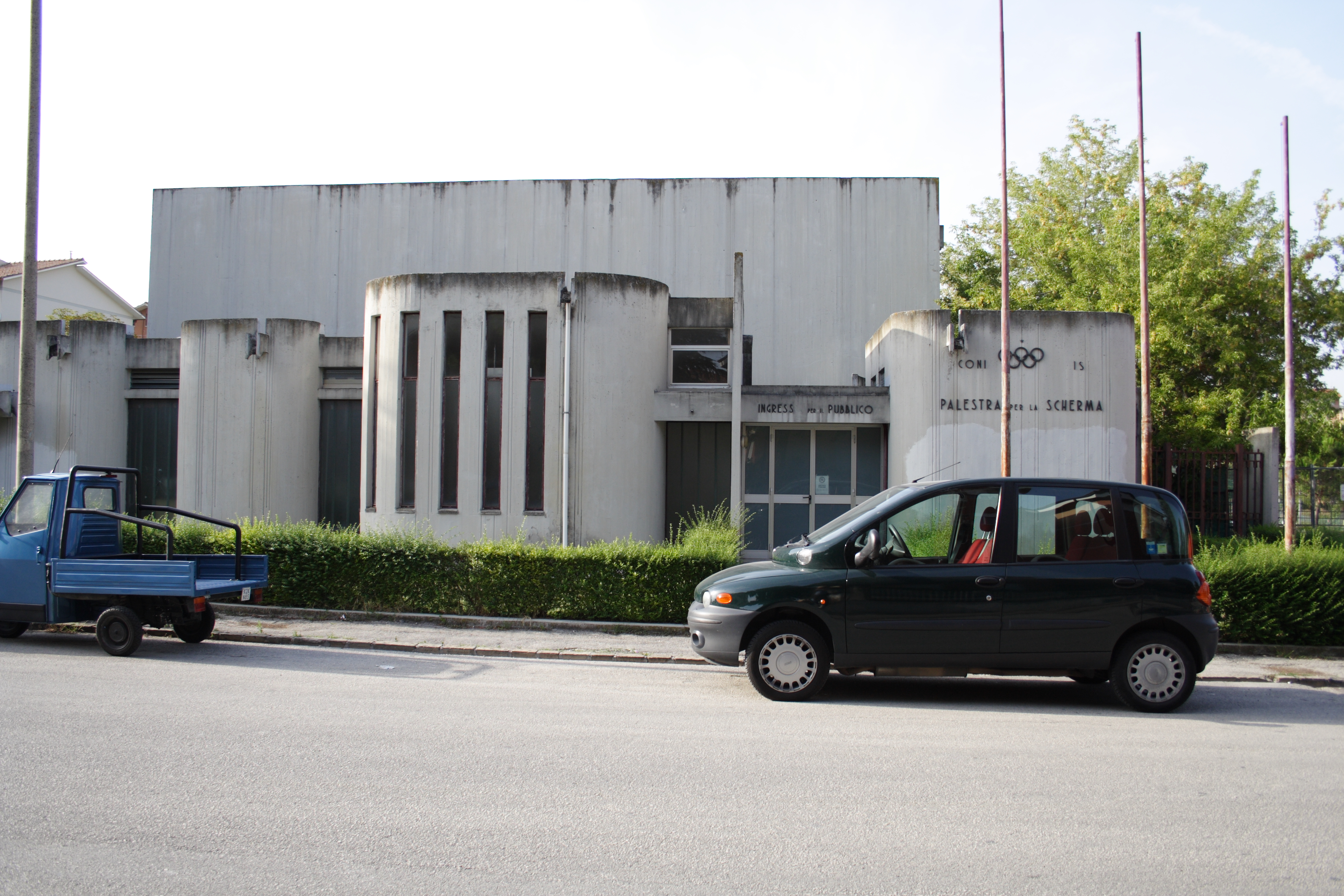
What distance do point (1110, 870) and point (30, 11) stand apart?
15.8m

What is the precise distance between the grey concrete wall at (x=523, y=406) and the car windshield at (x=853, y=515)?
23.9 ft

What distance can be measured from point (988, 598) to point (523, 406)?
962 cm

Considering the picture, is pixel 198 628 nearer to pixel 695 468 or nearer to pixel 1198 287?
pixel 695 468

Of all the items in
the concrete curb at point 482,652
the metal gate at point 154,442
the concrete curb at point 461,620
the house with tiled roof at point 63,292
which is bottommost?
the concrete curb at point 482,652

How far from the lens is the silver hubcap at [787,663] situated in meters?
8.03

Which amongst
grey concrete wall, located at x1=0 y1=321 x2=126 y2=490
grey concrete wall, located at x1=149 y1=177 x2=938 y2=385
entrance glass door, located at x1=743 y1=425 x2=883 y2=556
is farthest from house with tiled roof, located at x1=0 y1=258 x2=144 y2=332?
entrance glass door, located at x1=743 y1=425 x2=883 y2=556

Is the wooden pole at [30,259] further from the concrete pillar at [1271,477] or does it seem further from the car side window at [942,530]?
the concrete pillar at [1271,477]

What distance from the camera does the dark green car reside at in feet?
25.9

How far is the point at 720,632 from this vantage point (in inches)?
318

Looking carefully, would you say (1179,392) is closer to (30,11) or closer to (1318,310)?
(1318,310)

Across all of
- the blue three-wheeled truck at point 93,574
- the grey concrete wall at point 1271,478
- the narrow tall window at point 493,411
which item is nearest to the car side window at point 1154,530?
the blue three-wheeled truck at point 93,574

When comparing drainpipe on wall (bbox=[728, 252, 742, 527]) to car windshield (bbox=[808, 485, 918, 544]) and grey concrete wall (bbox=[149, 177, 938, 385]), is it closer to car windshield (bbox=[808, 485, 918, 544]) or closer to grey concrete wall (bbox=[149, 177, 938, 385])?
car windshield (bbox=[808, 485, 918, 544])

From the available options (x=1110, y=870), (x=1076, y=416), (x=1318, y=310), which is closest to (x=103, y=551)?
(x=1110, y=870)

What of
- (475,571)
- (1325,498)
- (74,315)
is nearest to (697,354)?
(475,571)
